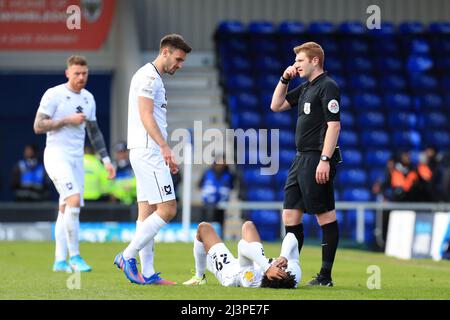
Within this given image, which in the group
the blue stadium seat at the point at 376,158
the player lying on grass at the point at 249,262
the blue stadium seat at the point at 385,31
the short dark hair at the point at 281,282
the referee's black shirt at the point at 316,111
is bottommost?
the short dark hair at the point at 281,282

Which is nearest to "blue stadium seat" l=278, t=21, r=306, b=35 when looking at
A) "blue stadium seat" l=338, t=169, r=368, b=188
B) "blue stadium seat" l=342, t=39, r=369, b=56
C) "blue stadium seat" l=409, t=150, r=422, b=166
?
"blue stadium seat" l=342, t=39, r=369, b=56

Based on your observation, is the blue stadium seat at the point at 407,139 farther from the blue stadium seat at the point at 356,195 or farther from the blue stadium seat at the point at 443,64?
the blue stadium seat at the point at 443,64

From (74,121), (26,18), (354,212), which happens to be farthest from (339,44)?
(74,121)

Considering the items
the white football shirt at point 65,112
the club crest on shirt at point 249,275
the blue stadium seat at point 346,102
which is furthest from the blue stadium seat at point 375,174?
the club crest on shirt at point 249,275

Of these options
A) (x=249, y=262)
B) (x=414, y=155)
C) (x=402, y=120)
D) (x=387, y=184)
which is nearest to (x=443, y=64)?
(x=402, y=120)

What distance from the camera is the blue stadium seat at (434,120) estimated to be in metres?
27.2

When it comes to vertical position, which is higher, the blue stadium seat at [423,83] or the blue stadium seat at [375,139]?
the blue stadium seat at [423,83]

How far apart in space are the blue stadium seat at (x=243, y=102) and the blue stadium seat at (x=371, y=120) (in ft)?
8.08

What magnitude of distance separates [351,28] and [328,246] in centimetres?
1875

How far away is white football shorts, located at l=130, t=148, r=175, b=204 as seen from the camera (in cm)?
989

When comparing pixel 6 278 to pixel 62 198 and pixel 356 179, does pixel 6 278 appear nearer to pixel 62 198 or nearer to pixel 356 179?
pixel 62 198

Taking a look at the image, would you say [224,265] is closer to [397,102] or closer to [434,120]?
[434,120]

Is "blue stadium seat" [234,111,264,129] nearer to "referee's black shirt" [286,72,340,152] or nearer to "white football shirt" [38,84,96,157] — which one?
"white football shirt" [38,84,96,157]

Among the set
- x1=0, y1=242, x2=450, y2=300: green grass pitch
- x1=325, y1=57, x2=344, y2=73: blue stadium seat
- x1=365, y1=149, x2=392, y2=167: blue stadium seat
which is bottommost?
x1=0, y1=242, x2=450, y2=300: green grass pitch
